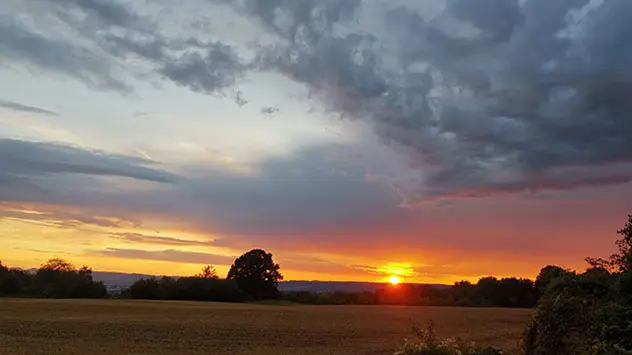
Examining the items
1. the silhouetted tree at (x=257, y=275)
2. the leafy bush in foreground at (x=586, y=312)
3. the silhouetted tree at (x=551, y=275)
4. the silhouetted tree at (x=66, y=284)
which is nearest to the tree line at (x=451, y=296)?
the silhouetted tree at (x=257, y=275)

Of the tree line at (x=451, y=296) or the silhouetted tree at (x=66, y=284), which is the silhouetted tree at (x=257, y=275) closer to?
the tree line at (x=451, y=296)

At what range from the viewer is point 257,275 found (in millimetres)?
121000

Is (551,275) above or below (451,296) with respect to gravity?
below

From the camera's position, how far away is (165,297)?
109750mm

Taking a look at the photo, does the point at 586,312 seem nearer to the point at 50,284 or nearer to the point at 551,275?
the point at 551,275

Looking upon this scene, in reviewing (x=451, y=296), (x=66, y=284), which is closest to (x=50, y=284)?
(x=66, y=284)

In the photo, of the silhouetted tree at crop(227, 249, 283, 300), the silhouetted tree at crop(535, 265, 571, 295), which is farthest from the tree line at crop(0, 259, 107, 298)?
the silhouetted tree at crop(535, 265, 571, 295)

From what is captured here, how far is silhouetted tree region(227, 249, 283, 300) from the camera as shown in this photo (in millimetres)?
120000

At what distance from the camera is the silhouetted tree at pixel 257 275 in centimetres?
12000

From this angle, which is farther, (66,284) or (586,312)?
(66,284)

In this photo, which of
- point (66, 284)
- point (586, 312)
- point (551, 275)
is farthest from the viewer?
point (66, 284)

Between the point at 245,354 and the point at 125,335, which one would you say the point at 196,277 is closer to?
the point at 125,335

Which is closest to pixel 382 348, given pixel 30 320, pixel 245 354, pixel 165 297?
pixel 245 354

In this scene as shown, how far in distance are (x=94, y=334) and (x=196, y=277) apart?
81369 millimetres
